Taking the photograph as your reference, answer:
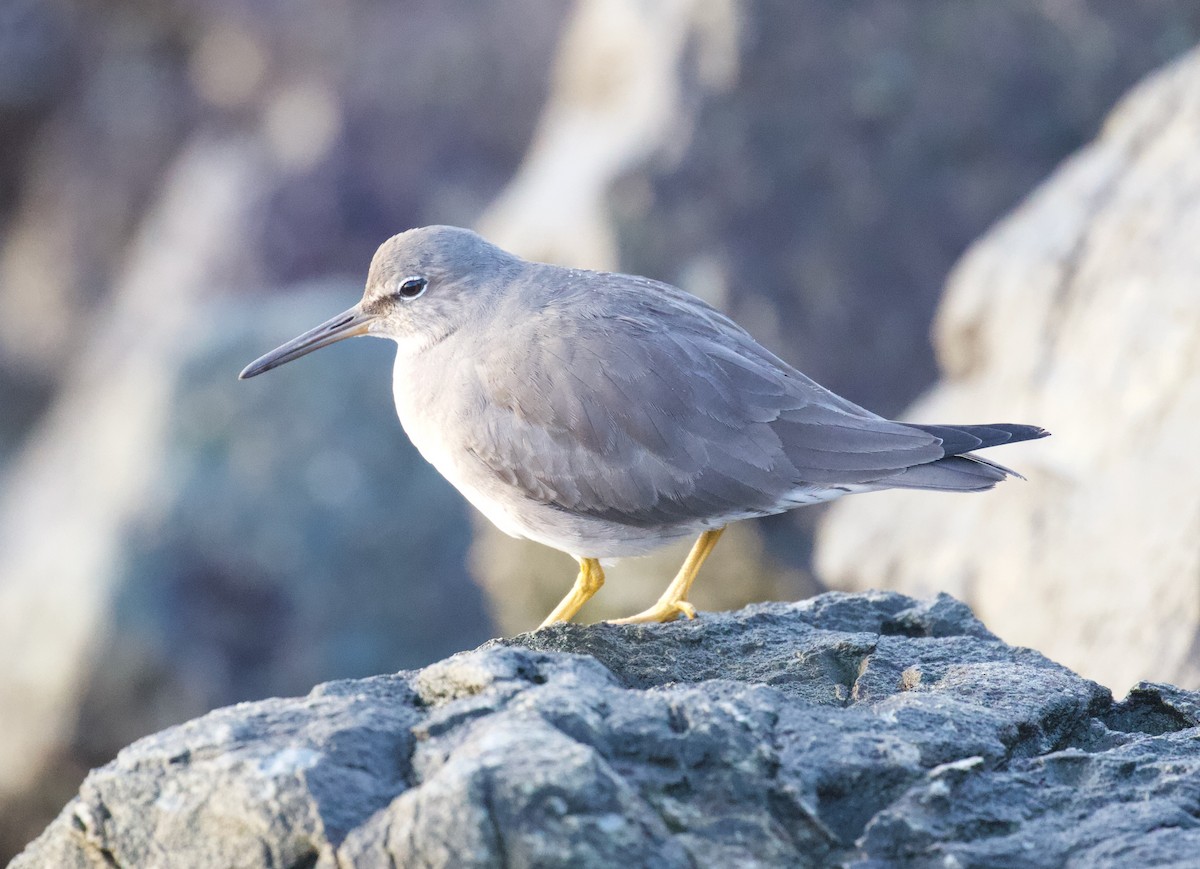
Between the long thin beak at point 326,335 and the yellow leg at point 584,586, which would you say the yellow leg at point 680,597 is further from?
the long thin beak at point 326,335

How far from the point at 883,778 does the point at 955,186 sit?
365 inches

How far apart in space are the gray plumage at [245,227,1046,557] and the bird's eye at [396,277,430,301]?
640 millimetres

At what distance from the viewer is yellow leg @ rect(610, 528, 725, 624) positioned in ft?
20.6

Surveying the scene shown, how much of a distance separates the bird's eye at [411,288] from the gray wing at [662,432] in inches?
38.8

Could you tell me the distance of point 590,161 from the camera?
12438mm

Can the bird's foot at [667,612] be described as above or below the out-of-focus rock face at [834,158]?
below

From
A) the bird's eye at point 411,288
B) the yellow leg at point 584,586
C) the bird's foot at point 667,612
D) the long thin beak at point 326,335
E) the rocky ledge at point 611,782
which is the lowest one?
the rocky ledge at point 611,782

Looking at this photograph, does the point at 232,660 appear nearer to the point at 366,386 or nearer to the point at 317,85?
the point at 366,386

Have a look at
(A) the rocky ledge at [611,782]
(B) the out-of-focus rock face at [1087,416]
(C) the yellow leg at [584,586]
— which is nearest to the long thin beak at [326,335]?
(C) the yellow leg at [584,586]

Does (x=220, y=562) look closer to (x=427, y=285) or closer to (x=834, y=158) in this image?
(x=427, y=285)

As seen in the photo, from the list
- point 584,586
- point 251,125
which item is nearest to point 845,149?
point 584,586

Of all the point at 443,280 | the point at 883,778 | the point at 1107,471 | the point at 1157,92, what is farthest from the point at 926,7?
the point at 883,778

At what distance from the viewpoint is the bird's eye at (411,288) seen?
6.79 metres

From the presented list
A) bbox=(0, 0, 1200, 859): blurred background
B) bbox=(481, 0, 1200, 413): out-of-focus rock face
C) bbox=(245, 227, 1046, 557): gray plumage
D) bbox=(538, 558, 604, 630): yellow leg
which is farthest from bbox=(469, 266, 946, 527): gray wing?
bbox=(481, 0, 1200, 413): out-of-focus rock face
